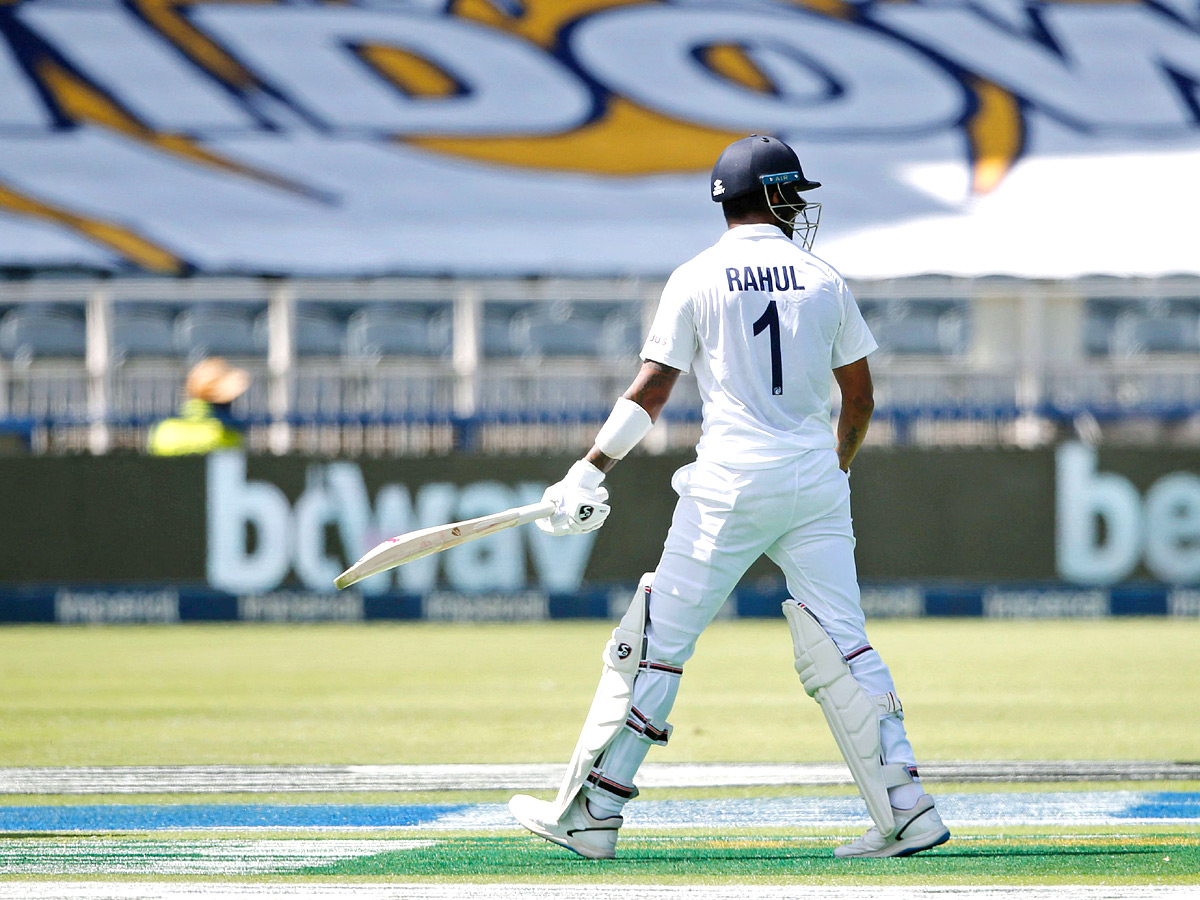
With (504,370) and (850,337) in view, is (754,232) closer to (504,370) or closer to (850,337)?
(850,337)

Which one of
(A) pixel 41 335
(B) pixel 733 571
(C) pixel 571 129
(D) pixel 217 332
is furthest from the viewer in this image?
(C) pixel 571 129

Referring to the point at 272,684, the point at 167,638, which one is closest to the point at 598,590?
the point at 167,638

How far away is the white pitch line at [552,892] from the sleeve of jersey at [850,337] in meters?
1.53

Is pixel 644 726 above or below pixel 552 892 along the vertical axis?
above

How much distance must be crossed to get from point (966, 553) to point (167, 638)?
646 cm

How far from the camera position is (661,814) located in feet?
18.9

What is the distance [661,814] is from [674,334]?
1.74 m

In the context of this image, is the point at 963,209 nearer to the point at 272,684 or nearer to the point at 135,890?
the point at 272,684

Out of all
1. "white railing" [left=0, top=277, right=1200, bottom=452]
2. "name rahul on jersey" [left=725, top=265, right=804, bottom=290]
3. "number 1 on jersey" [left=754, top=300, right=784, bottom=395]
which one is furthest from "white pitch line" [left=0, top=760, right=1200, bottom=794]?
"white railing" [left=0, top=277, right=1200, bottom=452]

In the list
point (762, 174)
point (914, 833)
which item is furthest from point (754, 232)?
point (914, 833)

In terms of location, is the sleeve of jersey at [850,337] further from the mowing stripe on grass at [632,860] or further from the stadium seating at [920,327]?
the stadium seating at [920,327]

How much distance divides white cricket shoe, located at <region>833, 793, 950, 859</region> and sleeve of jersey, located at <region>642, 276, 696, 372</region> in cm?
137

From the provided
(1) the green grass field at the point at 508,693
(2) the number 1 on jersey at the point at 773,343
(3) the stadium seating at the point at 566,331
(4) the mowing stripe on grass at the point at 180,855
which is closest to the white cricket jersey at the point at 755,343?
(2) the number 1 on jersey at the point at 773,343

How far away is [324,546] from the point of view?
1420 cm
